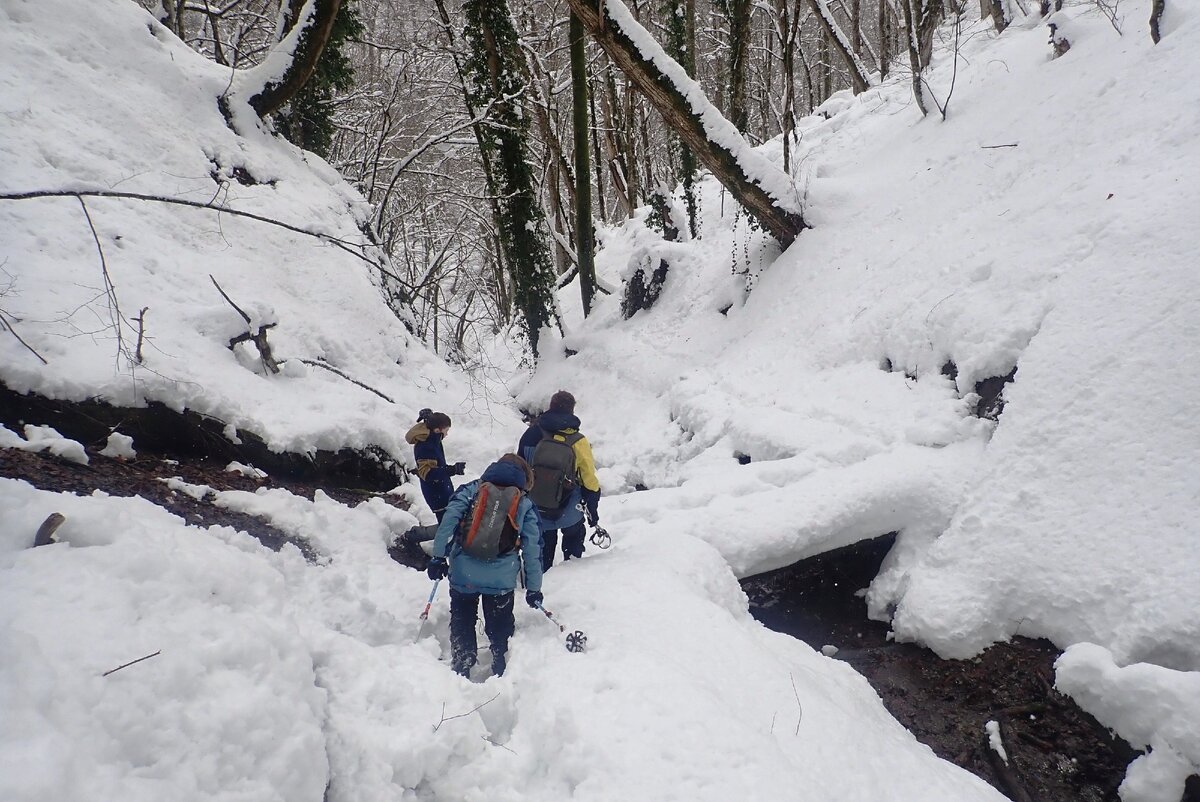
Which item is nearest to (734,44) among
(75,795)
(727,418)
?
(727,418)

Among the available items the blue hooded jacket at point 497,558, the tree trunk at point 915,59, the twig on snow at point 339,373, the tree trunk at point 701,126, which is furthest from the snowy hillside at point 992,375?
the twig on snow at point 339,373

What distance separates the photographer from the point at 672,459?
822 cm

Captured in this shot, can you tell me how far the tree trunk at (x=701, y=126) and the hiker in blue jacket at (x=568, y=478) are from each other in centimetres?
602

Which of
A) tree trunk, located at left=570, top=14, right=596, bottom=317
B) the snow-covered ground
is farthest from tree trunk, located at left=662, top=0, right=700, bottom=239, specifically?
the snow-covered ground

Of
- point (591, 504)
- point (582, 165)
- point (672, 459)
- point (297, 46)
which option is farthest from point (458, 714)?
point (582, 165)

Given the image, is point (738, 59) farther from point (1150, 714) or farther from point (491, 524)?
point (1150, 714)

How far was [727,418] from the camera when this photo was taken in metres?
7.73

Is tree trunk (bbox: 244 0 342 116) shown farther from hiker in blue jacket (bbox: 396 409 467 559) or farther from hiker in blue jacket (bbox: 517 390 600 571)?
hiker in blue jacket (bbox: 517 390 600 571)

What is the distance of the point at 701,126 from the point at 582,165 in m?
3.71

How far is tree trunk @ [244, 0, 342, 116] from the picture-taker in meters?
9.25

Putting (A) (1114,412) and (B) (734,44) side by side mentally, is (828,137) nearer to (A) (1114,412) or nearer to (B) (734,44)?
(B) (734,44)

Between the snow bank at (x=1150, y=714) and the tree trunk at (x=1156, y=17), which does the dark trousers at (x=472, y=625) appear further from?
the tree trunk at (x=1156, y=17)

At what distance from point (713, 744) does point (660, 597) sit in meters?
1.32

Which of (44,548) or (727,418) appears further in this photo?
(727,418)
